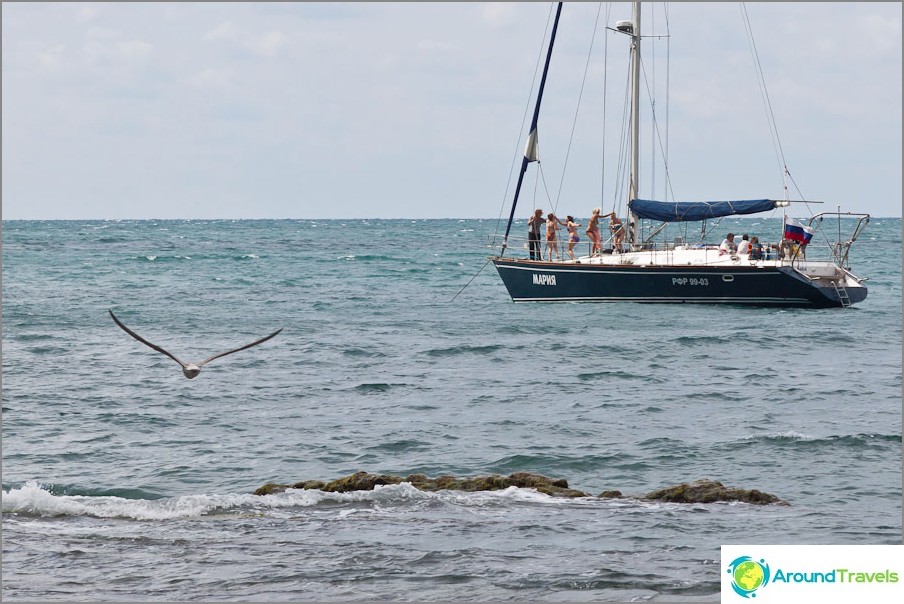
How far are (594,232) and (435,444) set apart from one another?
18.5 metres

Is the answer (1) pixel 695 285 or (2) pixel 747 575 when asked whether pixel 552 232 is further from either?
(2) pixel 747 575

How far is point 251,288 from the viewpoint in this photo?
4762 cm

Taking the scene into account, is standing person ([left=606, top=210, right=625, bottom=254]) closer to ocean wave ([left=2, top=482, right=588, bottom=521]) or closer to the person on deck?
the person on deck

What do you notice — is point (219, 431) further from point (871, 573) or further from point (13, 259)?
point (13, 259)

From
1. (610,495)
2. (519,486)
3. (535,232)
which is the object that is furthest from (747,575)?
(535,232)

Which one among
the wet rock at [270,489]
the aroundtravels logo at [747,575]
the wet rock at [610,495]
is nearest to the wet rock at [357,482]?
the wet rock at [270,489]

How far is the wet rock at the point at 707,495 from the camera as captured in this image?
514 inches

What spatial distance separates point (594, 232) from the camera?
3419 centimetres

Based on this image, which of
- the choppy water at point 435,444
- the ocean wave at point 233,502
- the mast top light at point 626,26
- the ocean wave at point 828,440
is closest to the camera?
the choppy water at point 435,444

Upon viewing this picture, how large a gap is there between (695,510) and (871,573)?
364 centimetres

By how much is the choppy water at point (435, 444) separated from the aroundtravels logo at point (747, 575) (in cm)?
66

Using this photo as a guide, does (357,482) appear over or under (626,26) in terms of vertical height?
under

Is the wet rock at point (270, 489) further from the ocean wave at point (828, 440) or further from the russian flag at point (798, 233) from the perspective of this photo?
the russian flag at point (798, 233)

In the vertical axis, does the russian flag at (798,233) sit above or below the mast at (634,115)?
below
